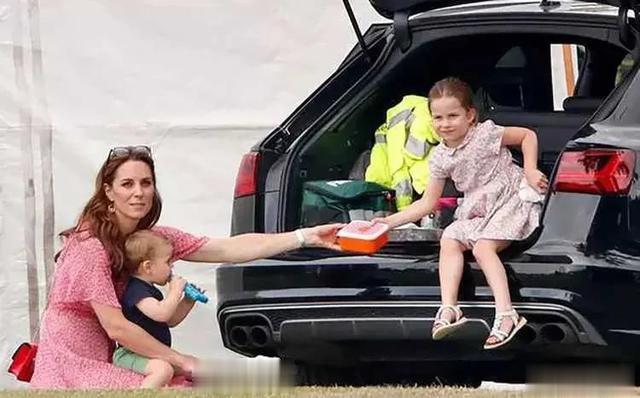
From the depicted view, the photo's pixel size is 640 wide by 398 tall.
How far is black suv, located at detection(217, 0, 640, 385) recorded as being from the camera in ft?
19.8

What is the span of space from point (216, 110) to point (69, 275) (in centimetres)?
352

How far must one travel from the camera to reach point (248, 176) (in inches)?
286

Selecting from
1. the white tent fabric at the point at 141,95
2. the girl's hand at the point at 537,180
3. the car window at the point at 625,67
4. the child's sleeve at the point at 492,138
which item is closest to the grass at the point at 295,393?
the girl's hand at the point at 537,180

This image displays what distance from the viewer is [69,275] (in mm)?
6422

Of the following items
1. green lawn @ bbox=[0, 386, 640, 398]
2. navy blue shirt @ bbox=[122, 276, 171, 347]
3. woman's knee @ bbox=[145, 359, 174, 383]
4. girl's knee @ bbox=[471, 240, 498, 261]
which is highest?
girl's knee @ bbox=[471, 240, 498, 261]

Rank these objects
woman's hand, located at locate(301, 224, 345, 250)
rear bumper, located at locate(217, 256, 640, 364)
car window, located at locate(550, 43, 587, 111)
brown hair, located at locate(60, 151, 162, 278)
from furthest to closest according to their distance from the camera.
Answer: car window, located at locate(550, 43, 587, 111) → woman's hand, located at locate(301, 224, 345, 250) → brown hair, located at locate(60, 151, 162, 278) → rear bumper, located at locate(217, 256, 640, 364)

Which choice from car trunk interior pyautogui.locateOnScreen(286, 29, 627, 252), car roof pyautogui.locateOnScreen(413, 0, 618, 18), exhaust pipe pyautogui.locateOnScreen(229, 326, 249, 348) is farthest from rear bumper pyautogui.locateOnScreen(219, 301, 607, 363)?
car roof pyautogui.locateOnScreen(413, 0, 618, 18)

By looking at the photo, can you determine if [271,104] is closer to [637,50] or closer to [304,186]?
[304,186]

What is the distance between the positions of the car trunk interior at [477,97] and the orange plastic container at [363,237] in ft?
2.00

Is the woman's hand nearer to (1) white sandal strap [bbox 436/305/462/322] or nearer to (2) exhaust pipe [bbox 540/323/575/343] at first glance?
(1) white sandal strap [bbox 436/305/462/322]

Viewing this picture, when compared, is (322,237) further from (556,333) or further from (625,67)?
(625,67)

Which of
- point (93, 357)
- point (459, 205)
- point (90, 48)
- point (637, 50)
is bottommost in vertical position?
point (93, 357)

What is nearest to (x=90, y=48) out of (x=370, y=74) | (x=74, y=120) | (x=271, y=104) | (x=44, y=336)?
(x=74, y=120)

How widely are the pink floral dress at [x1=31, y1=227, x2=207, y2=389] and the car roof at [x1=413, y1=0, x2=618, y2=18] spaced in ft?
5.51
